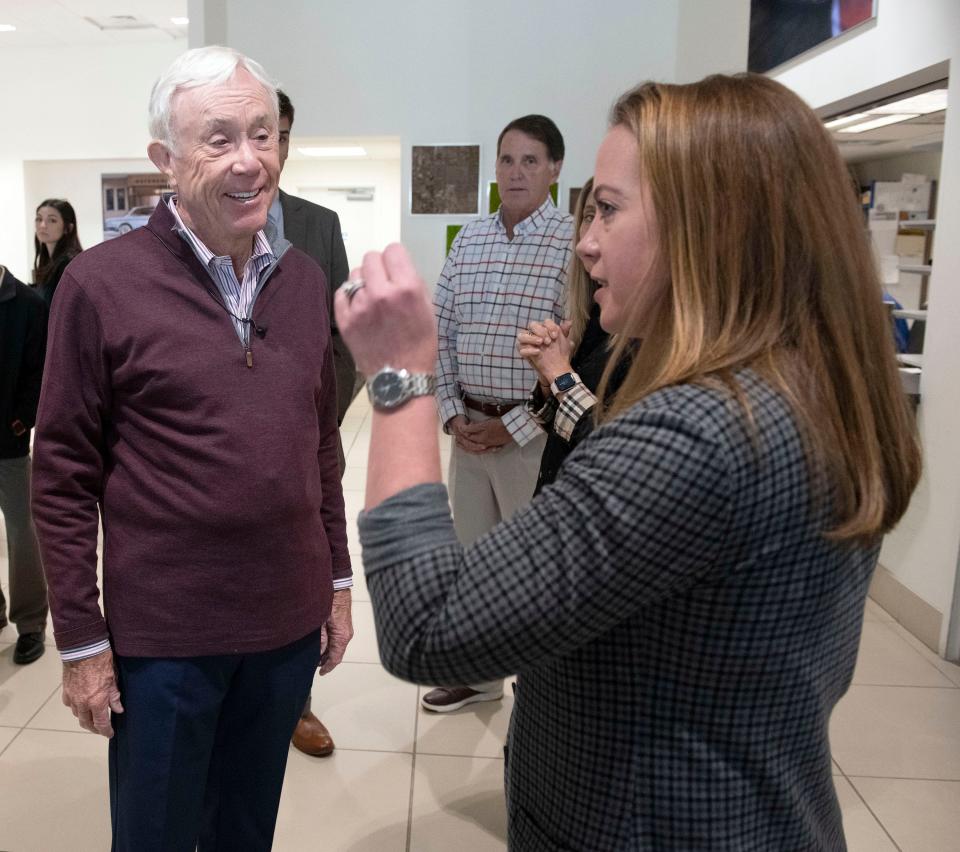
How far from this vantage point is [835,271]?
80 centimetres

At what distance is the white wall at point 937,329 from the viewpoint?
10.8 feet

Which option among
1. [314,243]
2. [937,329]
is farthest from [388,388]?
[937,329]

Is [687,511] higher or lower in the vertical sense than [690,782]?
higher

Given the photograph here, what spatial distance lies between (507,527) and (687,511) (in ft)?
0.52

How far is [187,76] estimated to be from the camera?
1.41 metres

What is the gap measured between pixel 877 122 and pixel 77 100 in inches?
366

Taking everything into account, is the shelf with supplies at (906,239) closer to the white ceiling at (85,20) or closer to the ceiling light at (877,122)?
the ceiling light at (877,122)

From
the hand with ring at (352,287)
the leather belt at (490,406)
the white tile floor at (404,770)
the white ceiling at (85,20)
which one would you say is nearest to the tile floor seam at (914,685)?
the white tile floor at (404,770)

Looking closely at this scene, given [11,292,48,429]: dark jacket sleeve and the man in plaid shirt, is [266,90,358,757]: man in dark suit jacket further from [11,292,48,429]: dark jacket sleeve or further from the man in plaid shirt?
[11,292,48,429]: dark jacket sleeve

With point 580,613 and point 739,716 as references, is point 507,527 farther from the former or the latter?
point 739,716

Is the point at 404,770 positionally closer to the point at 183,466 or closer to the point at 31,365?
the point at 183,466

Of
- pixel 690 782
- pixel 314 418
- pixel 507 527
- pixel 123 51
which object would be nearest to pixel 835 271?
pixel 507 527

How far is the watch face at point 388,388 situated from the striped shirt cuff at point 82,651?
835 mm

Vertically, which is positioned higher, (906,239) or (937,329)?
(906,239)
